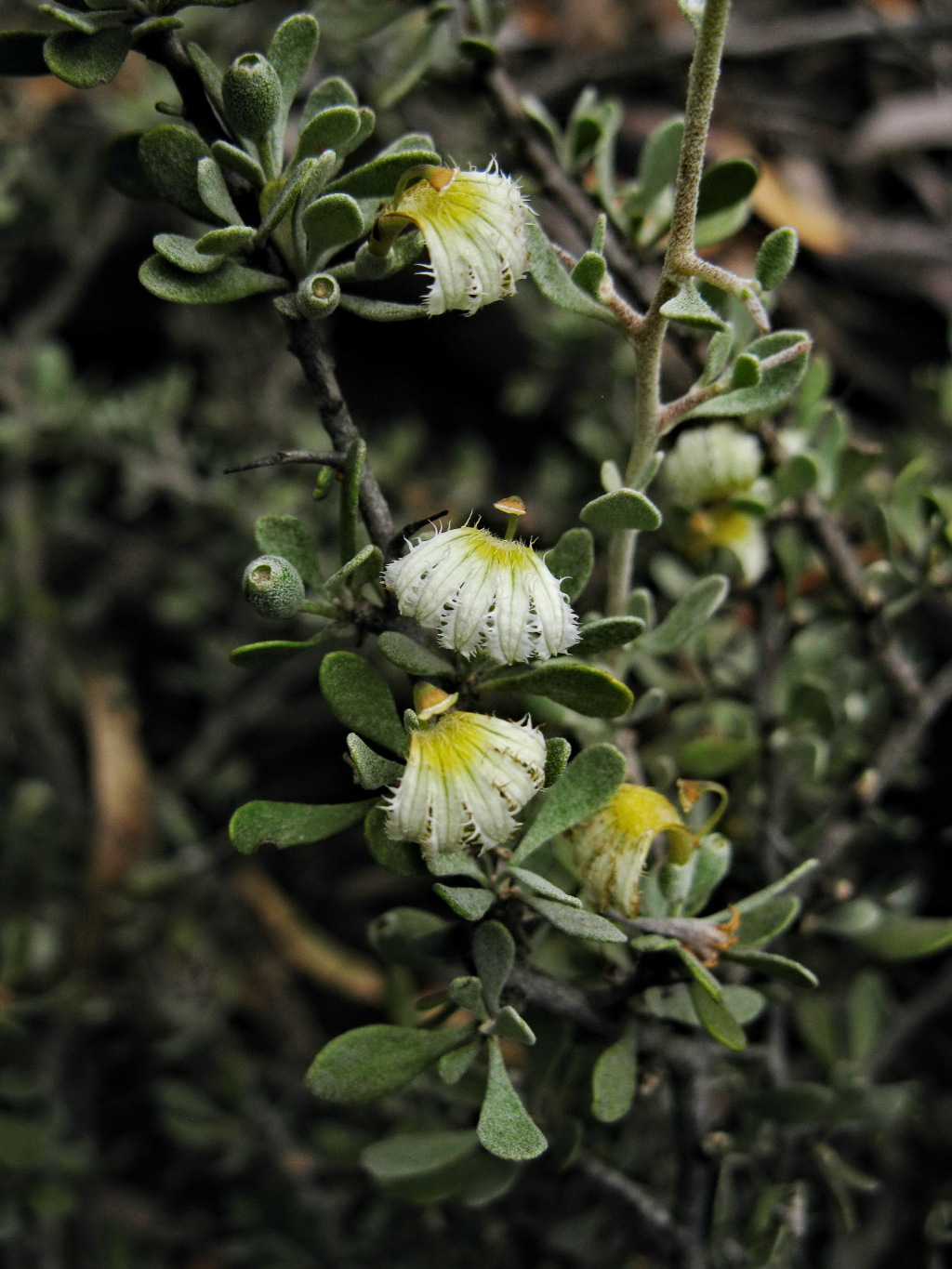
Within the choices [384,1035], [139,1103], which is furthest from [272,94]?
[139,1103]

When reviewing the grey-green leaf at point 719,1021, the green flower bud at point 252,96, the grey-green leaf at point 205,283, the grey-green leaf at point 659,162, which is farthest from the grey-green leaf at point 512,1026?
the grey-green leaf at point 659,162

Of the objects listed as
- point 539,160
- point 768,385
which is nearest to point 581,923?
point 768,385

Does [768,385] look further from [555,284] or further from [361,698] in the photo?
[361,698]

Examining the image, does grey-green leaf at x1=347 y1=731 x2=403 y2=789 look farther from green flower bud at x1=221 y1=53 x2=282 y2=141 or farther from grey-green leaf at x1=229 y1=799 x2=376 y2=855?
green flower bud at x1=221 y1=53 x2=282 y2=141

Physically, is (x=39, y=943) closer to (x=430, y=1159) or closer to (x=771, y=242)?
(x=430, y=1159)

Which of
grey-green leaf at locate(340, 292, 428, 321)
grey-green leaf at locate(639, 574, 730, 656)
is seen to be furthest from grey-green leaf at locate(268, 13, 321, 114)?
grey-green leaf at locate(639, 574, 730, 656)

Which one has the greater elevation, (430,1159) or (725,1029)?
(725,1029)
